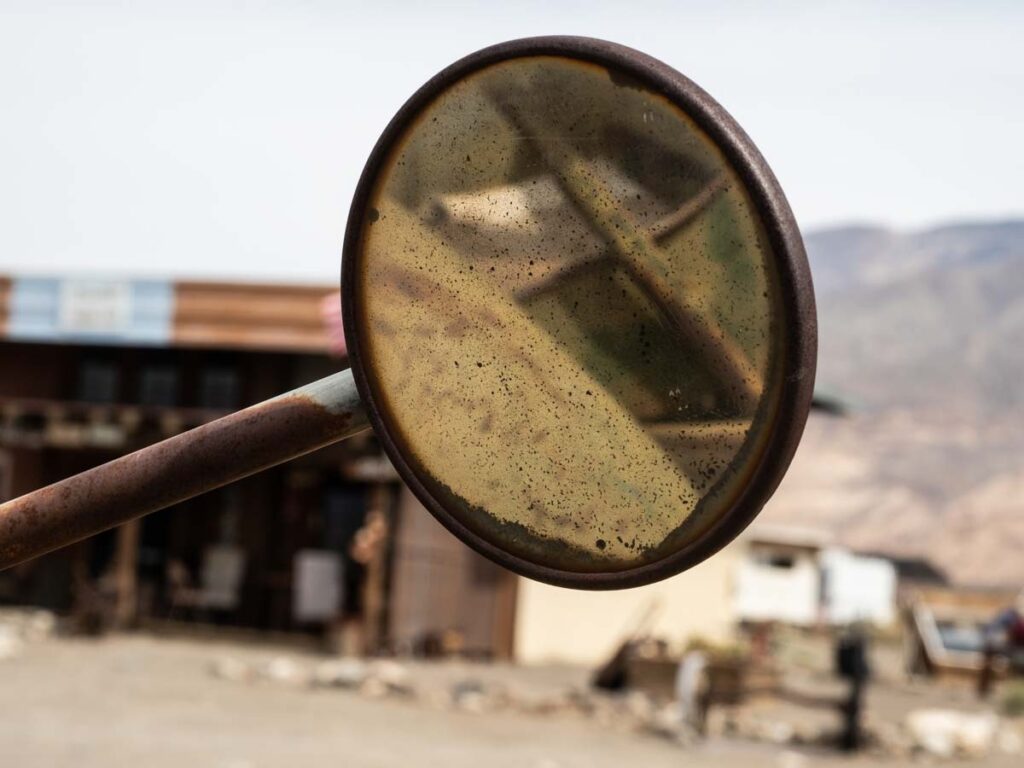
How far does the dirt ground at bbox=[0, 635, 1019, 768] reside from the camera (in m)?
11.9

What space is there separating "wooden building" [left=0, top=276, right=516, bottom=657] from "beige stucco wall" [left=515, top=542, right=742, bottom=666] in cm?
45

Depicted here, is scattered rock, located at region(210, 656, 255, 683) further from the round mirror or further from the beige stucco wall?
the round mirror

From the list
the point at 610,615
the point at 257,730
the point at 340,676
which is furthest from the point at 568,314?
the point at 610,615

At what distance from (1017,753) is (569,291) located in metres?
16.2

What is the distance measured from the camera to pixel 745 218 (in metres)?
0.80

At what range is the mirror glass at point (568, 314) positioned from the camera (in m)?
0.82

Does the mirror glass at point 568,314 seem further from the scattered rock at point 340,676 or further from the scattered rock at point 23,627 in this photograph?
the scattered rock at point 23,627

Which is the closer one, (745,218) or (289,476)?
(745,218)

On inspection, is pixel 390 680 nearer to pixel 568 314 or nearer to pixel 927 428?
pixel 568 314

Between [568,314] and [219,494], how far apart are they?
20969mm

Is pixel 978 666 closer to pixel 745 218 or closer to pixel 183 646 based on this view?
pixel 183 646

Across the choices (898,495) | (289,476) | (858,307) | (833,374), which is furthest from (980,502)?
(289,476)

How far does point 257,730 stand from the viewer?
13.2 metres

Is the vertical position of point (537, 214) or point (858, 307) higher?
point (858, 307)
